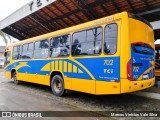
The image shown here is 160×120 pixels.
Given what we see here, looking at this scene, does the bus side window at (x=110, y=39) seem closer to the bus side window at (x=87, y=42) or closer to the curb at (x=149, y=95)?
the bus side window at (x=87, y=42)

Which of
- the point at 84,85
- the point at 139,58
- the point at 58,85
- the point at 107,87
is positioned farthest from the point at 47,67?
the point at 139,58

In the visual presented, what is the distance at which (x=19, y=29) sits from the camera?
2333cm

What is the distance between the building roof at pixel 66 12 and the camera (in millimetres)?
13164

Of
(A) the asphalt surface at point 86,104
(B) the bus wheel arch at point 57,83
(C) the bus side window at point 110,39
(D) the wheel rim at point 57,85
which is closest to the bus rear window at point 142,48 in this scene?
(C) the bus side window at point 110,39

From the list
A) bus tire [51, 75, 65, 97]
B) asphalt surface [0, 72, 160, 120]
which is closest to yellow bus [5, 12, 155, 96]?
bus tire [51, 75, 65, 97]

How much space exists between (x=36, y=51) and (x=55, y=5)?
506cm

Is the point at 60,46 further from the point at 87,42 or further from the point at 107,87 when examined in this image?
the point at 107,87

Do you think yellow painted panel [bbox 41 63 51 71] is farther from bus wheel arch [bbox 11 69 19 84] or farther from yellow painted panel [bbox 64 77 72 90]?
bus wheel arch [bbox 11 69 19 84]

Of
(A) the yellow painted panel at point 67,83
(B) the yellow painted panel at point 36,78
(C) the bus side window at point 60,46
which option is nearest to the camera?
(A) the yellow painted panel at point 67,83

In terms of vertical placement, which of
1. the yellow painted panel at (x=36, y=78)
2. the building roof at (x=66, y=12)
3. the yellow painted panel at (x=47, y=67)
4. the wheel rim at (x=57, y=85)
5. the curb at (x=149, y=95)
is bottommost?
the curb at (x=149, y=95)

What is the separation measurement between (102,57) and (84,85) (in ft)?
4.82

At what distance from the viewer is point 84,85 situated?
810 centimetres

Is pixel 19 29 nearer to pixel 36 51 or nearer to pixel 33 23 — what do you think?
pixel 33 23

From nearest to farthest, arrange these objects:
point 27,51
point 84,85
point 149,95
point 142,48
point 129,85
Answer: point 129,85 < point 142,48 < point 84,85 < point 149,95 < point 27,51
